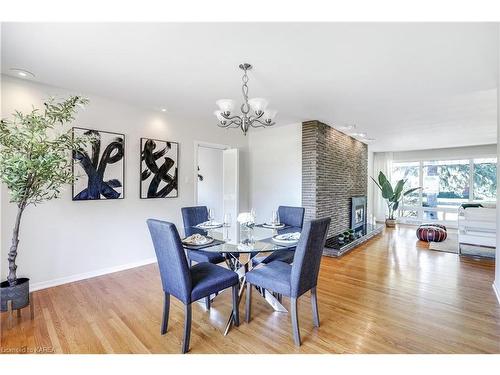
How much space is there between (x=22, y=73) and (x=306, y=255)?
364 centimetres

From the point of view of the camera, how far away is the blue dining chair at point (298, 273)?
1.94m

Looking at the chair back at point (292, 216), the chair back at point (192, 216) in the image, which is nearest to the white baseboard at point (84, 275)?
the chair back at point (192, 216)

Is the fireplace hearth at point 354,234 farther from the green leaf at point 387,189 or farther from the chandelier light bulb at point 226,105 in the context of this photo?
the chandelier light bulb at point 226,105

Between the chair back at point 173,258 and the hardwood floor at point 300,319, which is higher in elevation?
the chair back at point 173,258

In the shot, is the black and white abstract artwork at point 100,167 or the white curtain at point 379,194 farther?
the white curtain at point 379,194

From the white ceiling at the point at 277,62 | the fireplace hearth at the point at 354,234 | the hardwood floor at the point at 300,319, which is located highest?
the white ceiling at the point at 277,62

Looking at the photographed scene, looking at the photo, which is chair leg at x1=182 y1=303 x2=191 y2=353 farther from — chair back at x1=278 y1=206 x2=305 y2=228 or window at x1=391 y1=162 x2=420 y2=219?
window at x1=391 y1=162 x2=420 y2=219

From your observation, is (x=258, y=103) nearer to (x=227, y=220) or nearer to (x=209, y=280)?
(x=227, y=220)

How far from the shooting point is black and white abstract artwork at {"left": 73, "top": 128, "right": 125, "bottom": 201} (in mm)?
3256

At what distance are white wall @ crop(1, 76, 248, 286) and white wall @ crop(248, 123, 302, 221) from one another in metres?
1.65

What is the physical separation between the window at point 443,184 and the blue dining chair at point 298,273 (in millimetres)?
7963

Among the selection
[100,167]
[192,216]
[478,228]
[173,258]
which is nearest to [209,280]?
[173,258]

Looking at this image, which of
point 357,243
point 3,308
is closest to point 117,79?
point 3,308

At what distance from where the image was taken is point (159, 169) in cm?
409
